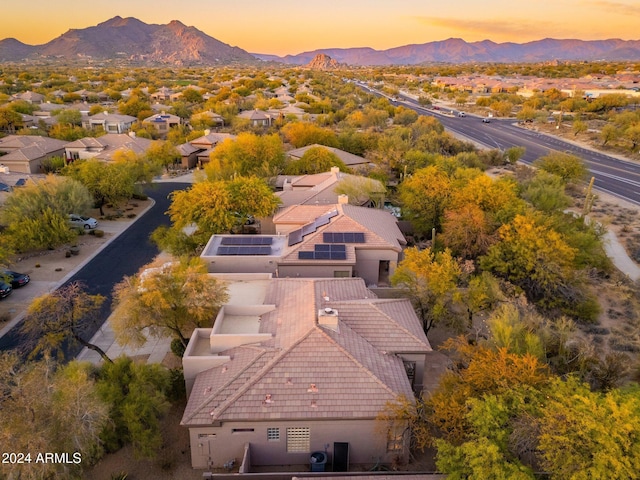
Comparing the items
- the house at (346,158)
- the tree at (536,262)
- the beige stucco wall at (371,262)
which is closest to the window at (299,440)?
the beige stucco wall at (371,262)

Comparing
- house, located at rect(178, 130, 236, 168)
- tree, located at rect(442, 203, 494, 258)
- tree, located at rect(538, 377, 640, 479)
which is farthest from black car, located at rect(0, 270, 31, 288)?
house, located at rect(178, 130, 236, 168)

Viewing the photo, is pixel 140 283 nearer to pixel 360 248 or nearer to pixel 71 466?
pixel 71 466

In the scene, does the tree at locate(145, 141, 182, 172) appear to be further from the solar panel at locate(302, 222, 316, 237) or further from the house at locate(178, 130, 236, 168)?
the solar panel at locate(302, 222, 316, 237)

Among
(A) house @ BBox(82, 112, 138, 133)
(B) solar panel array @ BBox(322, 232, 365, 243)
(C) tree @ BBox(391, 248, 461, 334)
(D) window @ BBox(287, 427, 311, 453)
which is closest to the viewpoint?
(D) window @ BBox(287, 427, 311, 453)

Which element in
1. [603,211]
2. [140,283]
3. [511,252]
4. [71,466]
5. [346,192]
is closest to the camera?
[71,466]

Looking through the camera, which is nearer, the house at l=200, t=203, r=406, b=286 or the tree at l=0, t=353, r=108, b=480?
the tree at l=0, t=353, r=108, b=480

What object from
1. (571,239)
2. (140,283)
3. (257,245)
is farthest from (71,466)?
(571,239)
